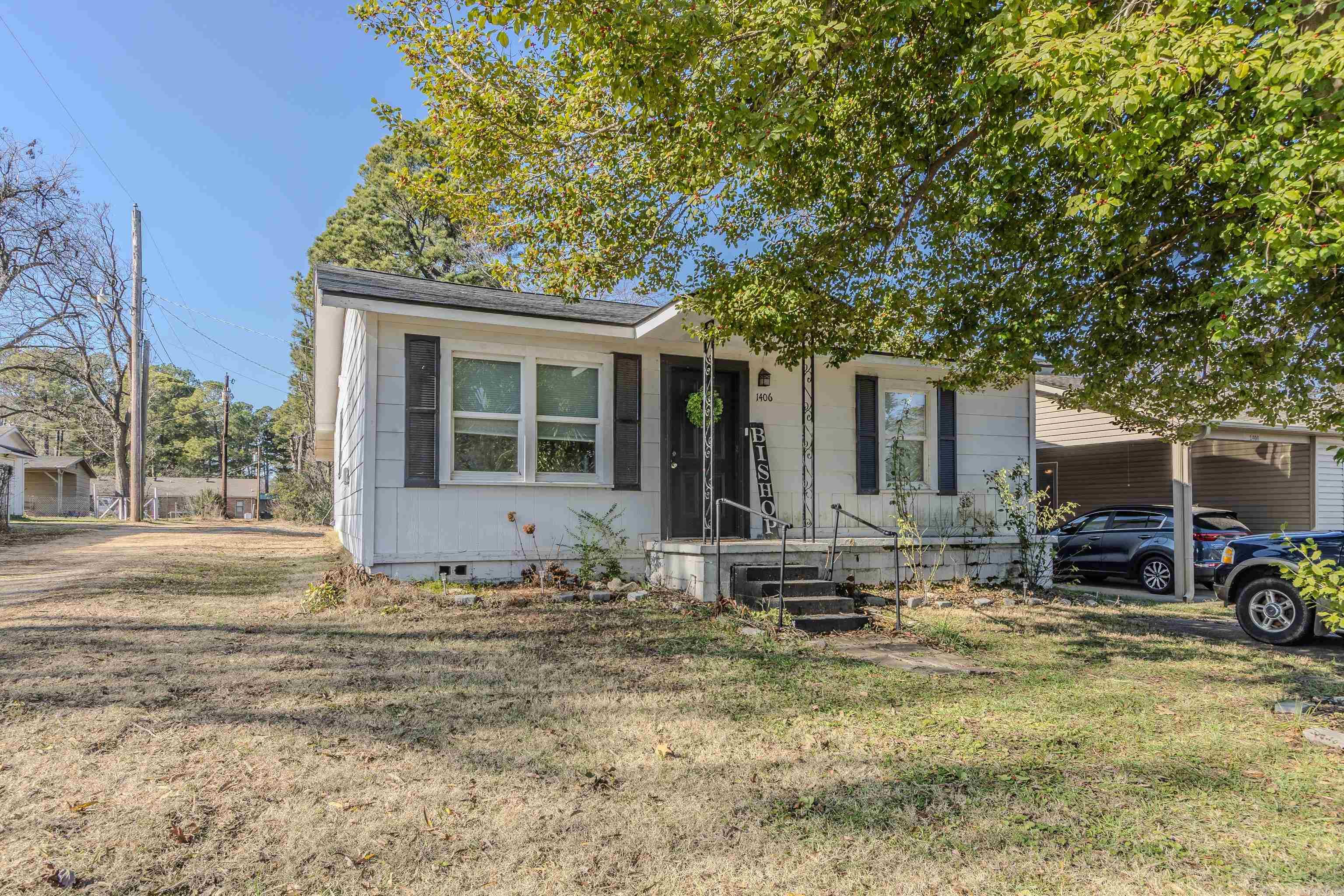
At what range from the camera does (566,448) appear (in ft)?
27.7

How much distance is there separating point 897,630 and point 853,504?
11.2ft

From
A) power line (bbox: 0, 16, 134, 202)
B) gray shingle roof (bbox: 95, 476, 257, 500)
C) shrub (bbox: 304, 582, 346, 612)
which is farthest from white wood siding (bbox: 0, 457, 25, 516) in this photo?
shrub (bbox: 304, 582, 346, 612)

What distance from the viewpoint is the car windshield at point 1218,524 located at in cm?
1053

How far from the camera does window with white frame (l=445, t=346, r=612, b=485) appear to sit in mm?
7977

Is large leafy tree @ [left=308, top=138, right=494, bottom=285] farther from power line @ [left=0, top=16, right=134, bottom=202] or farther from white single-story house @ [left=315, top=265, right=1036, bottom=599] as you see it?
white single-story house @ [left=315, top=265, right=1036, bottom=599]

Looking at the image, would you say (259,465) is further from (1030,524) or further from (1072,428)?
(1030,524)

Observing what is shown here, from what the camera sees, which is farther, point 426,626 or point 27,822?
point 426,626

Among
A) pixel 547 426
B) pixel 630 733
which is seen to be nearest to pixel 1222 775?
pixel 630 733

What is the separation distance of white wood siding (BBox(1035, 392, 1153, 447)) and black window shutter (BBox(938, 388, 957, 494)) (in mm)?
3819

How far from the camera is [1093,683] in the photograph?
496cm

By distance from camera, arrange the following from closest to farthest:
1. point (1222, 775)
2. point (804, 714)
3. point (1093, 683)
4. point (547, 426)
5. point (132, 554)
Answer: point (1222, 775) < point (804, 714) < point (1093, 683) < point (547, 426) < point (132, 554)

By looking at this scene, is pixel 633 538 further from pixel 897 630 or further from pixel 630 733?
pixel 630 733

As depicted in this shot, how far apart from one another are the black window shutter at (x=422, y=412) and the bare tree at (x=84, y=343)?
51.8 feet

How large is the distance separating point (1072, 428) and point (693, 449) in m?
9.32
